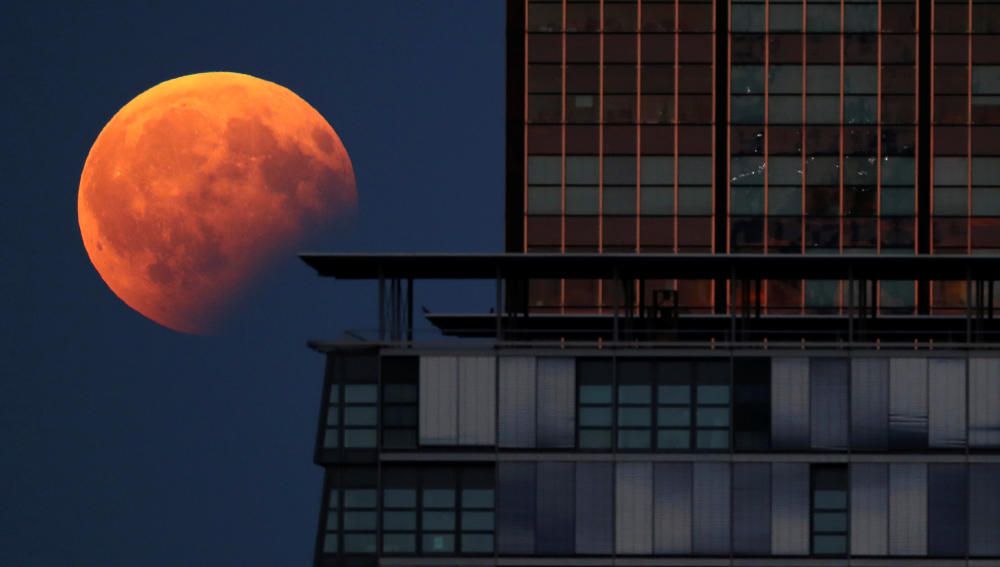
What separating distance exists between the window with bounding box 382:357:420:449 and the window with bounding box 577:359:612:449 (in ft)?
23.0

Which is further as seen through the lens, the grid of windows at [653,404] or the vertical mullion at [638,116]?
the vertical mullion at [638,116]

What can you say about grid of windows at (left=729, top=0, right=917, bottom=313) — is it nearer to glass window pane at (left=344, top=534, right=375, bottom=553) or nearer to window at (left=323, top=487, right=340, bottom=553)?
glass window pane at (left=344, top=534, right=375, bottom=553)

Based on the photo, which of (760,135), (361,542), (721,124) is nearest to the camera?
(361,542)

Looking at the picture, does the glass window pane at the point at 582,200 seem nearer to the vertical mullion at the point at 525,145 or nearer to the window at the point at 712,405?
the vertical mullion at the point at 525,145

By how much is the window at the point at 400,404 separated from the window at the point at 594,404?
7.02m

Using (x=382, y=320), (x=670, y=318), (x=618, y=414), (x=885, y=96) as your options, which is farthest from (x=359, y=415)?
(x=885, y=96)

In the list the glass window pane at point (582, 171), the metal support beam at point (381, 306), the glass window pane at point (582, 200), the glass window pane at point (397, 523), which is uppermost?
the glass window pane at point (582, 171)

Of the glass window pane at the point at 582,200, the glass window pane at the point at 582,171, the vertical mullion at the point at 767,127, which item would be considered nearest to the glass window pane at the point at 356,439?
the glass window pane at the point at 582,200

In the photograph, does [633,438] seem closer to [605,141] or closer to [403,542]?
[403,542]

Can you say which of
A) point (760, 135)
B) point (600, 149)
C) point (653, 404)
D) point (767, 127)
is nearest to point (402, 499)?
point (653, 404)

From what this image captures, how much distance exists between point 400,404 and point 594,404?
8.26m

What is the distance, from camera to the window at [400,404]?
292 feet

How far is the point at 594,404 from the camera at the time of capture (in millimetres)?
89562

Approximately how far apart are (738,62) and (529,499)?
44647mm
